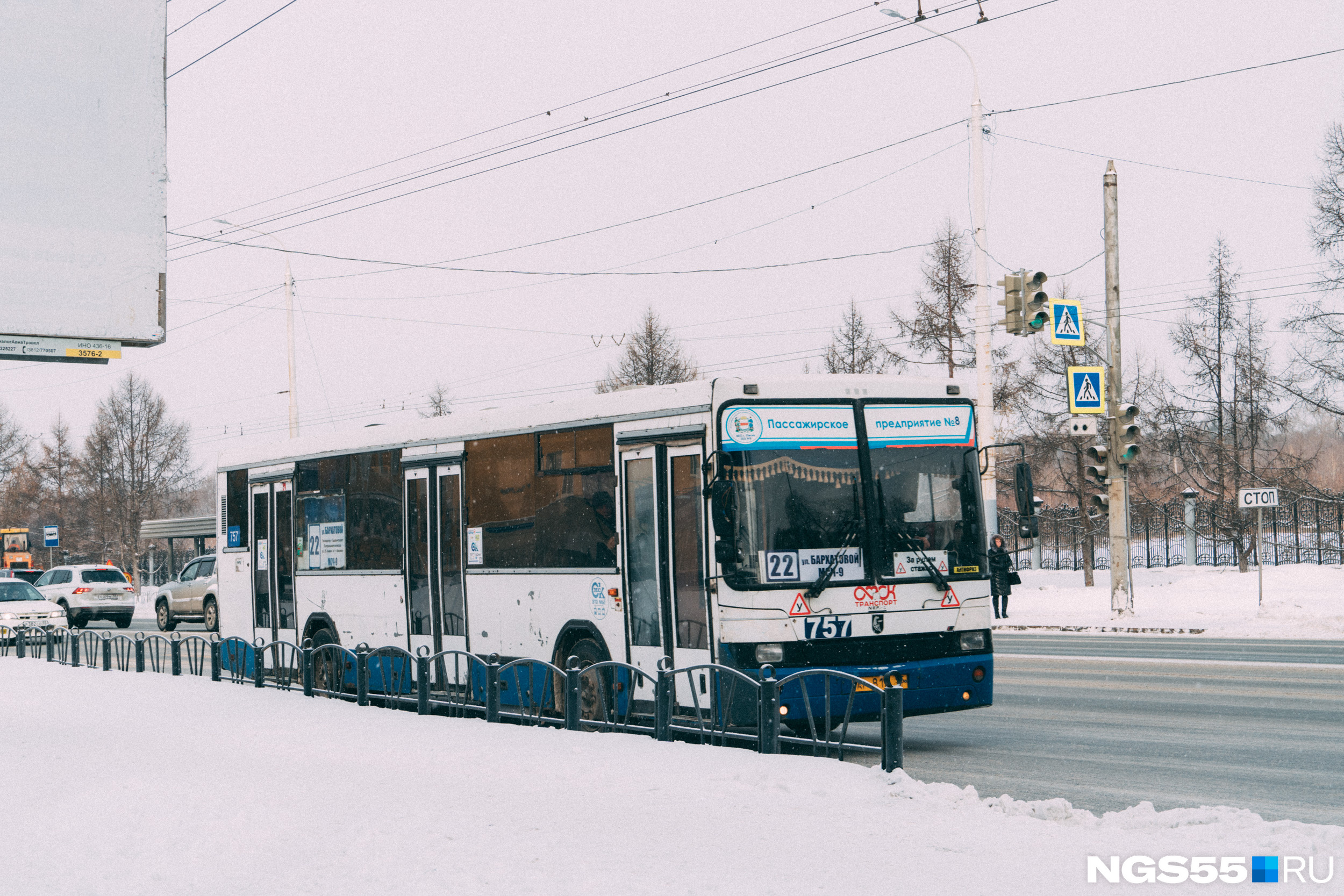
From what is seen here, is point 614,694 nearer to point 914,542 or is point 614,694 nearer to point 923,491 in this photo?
point 914,542

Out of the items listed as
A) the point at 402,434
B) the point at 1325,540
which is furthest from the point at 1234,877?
the point at 1325,540

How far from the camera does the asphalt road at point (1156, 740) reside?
8.63 m

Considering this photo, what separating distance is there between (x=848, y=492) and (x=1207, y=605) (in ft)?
74.9

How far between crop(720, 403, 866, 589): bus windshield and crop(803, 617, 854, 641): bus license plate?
32 centimetres

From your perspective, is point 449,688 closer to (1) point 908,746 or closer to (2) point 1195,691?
Result: (1) point 908,746

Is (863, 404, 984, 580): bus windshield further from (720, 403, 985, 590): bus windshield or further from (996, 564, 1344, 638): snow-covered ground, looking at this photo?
(996, 564, 1344, 638): snow-covered ground

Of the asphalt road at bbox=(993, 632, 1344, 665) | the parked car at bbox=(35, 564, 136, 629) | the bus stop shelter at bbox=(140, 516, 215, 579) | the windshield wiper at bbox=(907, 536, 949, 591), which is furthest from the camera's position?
the bus stop shelter at bbox=(140, 516, 215, 579)

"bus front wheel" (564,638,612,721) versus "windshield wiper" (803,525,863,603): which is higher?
"windshield wiper" (803,525,863,603)

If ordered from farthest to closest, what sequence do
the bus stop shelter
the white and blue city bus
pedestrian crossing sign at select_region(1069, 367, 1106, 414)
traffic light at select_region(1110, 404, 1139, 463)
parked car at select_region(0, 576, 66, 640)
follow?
1. the bus stop shelter
2. parked car at select_region(0, 576, 66, 640)
3. pedestrian crossing sign at select_region(1069, 367, 1106, 414)
4. traffic light at select_region(1110, 404, 1139, 463)
5. the white and blue city bus

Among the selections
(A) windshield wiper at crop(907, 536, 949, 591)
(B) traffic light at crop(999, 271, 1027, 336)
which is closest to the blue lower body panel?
(A) windshield wiper at crop(907, 536, 949, 591)

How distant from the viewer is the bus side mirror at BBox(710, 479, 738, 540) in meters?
10.2

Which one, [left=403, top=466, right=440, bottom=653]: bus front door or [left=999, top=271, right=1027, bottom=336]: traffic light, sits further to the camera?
[left=999, top=271, right=1027, bottom=336]: traffic light

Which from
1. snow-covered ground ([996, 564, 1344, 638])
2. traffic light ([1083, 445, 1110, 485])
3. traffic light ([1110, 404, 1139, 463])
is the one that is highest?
traffic light ([1110, 404, 1139, 463])

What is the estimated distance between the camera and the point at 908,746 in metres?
11.3
